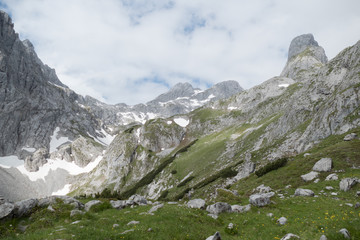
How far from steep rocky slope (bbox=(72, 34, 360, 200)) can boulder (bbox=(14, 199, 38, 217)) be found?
35420 millimetres

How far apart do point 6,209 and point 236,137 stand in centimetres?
8876

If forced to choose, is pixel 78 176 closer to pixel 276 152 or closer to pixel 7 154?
pixel 7 154

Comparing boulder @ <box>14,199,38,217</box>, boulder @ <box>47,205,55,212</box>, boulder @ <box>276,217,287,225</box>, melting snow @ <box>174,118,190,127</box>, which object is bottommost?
boulder @ <box>276,217,287,225</box>

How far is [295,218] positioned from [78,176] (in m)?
219

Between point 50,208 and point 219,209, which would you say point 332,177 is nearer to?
point 219,209

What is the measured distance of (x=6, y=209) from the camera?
18812 millimetres

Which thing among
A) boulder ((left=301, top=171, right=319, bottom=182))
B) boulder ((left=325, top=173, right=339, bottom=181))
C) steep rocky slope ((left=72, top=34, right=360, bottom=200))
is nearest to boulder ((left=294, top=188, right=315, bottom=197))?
boulder ((left=325, top=173, right=339, bottom=181))

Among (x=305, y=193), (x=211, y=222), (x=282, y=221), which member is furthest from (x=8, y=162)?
(x=282, y=221)

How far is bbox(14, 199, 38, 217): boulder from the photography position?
1986cm

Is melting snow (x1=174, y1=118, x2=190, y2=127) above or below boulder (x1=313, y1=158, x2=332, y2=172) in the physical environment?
above

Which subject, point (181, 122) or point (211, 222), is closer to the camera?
point (211, 222)

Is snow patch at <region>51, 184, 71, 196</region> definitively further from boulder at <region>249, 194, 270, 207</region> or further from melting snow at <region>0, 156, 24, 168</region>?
boulder at <region>249, 194, 270, 207</region>

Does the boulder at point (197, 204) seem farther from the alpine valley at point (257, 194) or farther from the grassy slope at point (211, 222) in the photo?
the grassy slope at point (211, 222)

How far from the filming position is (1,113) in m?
196
